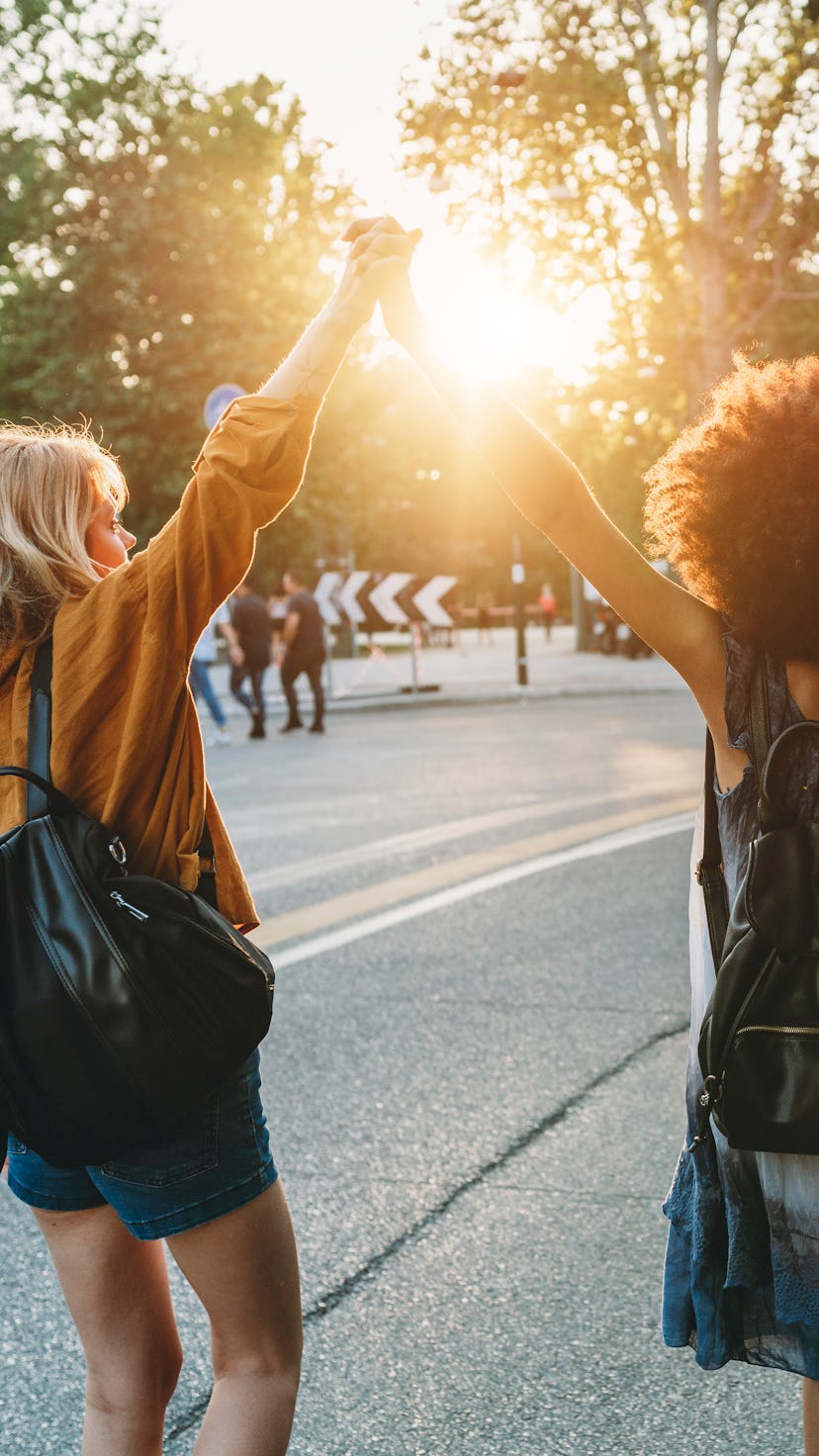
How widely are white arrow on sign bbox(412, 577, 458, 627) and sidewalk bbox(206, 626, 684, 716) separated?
1.02m

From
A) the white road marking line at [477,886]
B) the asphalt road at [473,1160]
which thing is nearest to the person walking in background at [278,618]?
the white road marking line at [477,886]

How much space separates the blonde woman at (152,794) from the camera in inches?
77.2

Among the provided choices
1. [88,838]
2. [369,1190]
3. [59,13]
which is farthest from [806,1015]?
[59,13]

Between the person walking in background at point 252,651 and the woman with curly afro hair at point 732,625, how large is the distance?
15.7 m

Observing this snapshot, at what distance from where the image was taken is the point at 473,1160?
409 cm

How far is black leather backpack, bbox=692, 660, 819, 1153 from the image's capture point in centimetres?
192

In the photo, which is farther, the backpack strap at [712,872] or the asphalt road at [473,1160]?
the asphalt road at [473,1160]

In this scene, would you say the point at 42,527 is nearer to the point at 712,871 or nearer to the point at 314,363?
the point at 314,363

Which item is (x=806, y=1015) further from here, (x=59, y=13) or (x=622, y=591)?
(x=59, y=13)

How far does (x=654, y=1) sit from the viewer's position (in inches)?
730

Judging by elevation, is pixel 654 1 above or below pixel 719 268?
above

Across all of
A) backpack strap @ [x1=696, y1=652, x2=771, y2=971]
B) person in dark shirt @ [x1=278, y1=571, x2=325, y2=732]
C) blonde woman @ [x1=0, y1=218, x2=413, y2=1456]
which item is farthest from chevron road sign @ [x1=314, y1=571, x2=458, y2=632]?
blonde woman @ [x1=0, y1=218, x2=413, y2=1456]

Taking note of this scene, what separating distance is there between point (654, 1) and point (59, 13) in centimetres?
2413

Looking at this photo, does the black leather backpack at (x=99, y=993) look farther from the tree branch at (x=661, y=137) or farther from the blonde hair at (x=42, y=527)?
the tree branch at (x=661, y=137)
